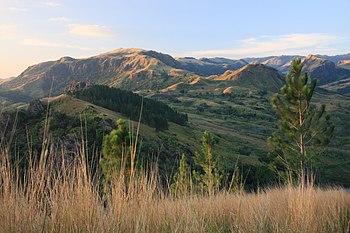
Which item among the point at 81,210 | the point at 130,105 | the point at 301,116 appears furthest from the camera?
the point at 130,105

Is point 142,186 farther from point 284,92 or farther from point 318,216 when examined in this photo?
point 284,92

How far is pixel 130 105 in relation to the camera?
89.4 metres

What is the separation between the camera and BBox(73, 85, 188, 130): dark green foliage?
78.9 metres

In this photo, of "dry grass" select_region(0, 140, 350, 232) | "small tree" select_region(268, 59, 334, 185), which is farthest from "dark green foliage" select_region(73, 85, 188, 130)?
"dry grass" select_region(0, 140, 350, 232)

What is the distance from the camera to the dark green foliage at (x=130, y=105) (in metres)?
78.9

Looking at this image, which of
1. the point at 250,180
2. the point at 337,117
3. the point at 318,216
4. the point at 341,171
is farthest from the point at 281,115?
the point at 337,117

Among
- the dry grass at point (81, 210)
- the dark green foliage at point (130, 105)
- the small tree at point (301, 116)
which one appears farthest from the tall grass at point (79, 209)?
the dark green foliage at point (130, 105)

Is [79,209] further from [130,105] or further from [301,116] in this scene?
[130,105]

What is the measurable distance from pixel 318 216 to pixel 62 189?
359 cm

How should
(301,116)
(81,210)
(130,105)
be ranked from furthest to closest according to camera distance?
(130,105) → (301,116) → (81,210)

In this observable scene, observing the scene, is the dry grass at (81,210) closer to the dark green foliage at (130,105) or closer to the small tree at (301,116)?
the small tree at (301,116)

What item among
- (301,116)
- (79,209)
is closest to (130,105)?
(301,116)

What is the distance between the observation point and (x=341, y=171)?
212ft

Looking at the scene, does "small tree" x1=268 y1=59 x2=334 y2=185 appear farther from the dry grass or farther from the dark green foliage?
the dark green foliage
